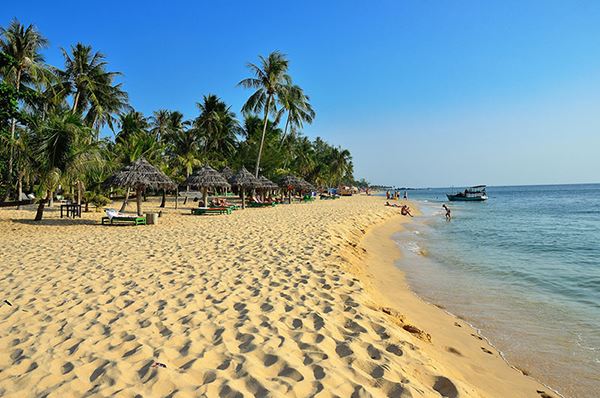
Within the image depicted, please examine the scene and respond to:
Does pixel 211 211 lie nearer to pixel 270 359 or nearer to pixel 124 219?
pixel 124 219

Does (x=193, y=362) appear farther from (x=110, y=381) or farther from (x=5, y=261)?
(x=5, y=261)

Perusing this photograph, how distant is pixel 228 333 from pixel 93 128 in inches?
958

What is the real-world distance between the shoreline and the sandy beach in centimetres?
2

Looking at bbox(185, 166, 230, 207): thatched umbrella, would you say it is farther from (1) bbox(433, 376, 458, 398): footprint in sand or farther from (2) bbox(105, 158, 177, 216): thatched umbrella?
(1) bbox(433, 376, 458, 398): footprint in sand

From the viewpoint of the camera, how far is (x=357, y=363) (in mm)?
3051

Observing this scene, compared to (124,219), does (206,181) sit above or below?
above

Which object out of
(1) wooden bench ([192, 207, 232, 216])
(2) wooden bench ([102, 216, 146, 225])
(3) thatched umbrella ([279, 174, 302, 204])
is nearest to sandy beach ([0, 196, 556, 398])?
(2) wooden bench ([102, 216, 146, 225])

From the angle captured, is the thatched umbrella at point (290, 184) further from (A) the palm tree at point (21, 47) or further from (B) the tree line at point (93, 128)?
(A) the palm tree at point (21, 47)

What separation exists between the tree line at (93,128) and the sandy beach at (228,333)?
680 centimetres

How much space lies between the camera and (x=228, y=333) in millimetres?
3637

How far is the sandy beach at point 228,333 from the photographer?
274 cm

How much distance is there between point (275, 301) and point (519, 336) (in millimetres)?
3313

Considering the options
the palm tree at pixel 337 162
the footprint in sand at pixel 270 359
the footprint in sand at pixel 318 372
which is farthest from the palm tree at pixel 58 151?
the palm tree at pixel 337 162

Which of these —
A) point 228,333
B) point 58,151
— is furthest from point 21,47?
point 228,333
